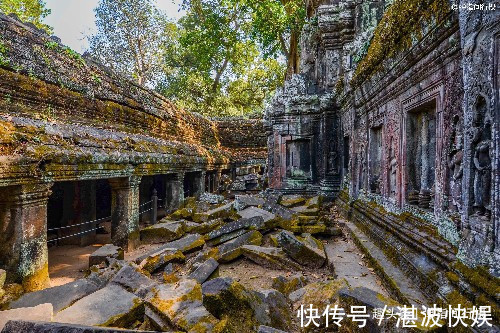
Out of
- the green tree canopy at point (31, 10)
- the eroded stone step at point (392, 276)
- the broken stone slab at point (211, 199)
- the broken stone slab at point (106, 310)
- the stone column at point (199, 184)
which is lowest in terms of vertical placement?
the broken stone slab at point (106, 310)

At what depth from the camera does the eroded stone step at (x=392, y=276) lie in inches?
112

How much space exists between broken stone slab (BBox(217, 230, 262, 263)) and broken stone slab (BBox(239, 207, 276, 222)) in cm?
66

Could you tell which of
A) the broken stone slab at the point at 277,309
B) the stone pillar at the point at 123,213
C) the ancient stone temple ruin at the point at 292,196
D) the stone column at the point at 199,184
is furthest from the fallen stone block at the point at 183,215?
the broken stone slab at the point at 277,309

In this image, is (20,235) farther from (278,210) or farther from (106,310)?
(278,210)

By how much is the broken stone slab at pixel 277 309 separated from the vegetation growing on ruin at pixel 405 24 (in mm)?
2980

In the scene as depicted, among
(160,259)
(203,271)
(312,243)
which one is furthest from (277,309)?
(160,259)

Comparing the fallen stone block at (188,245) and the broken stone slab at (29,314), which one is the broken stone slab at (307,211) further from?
the broken stone slab at (29,314)

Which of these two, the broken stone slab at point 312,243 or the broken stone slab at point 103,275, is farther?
the broken stone slab at point 312,243

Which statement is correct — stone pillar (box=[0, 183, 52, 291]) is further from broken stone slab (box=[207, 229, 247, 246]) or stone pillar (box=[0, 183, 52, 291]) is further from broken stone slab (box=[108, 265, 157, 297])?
broken stone slab (box=[207, 229, 247, 246])

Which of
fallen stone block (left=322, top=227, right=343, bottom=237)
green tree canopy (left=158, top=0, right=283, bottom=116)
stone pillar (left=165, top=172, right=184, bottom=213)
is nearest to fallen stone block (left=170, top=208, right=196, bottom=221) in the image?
stone pillar (left=165, top=172, right=184, bottom=213)

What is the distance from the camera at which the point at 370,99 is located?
551 centimetres

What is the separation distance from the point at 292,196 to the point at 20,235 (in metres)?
6.73

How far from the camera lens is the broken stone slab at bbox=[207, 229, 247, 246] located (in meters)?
5.78

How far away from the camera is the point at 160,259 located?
187 inches
